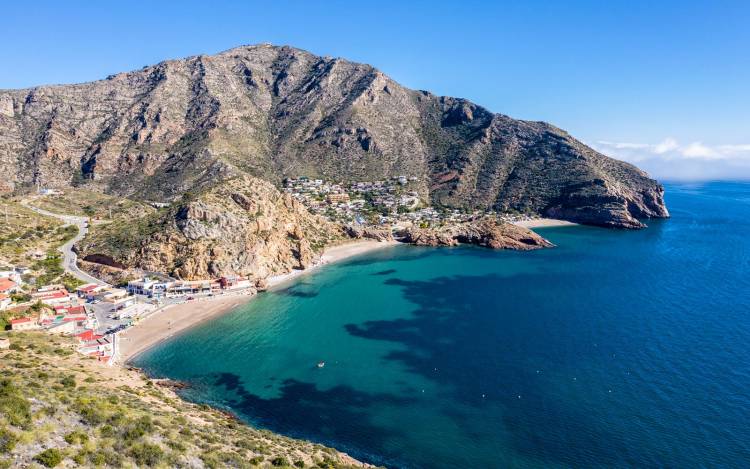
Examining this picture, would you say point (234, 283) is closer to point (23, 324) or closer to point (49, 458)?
point (23, 324)

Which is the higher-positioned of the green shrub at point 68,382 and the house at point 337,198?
the house at point 337,198

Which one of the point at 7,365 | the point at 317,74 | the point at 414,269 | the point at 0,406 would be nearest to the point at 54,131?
the point at 317,74

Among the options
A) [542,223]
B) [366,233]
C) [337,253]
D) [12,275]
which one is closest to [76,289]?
[12,275]

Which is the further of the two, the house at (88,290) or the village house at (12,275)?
the house at (88,290)

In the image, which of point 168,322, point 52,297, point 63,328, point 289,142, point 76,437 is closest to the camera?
point 76,437

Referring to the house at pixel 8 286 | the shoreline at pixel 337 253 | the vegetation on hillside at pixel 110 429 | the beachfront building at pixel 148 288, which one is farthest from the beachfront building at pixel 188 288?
the vegetation on hillside at pixel 110 429

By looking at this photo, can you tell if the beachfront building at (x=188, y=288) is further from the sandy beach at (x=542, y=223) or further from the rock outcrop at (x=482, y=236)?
the sandy beach at (x=542, y=223)

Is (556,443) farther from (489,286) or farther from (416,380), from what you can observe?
(489,286)
